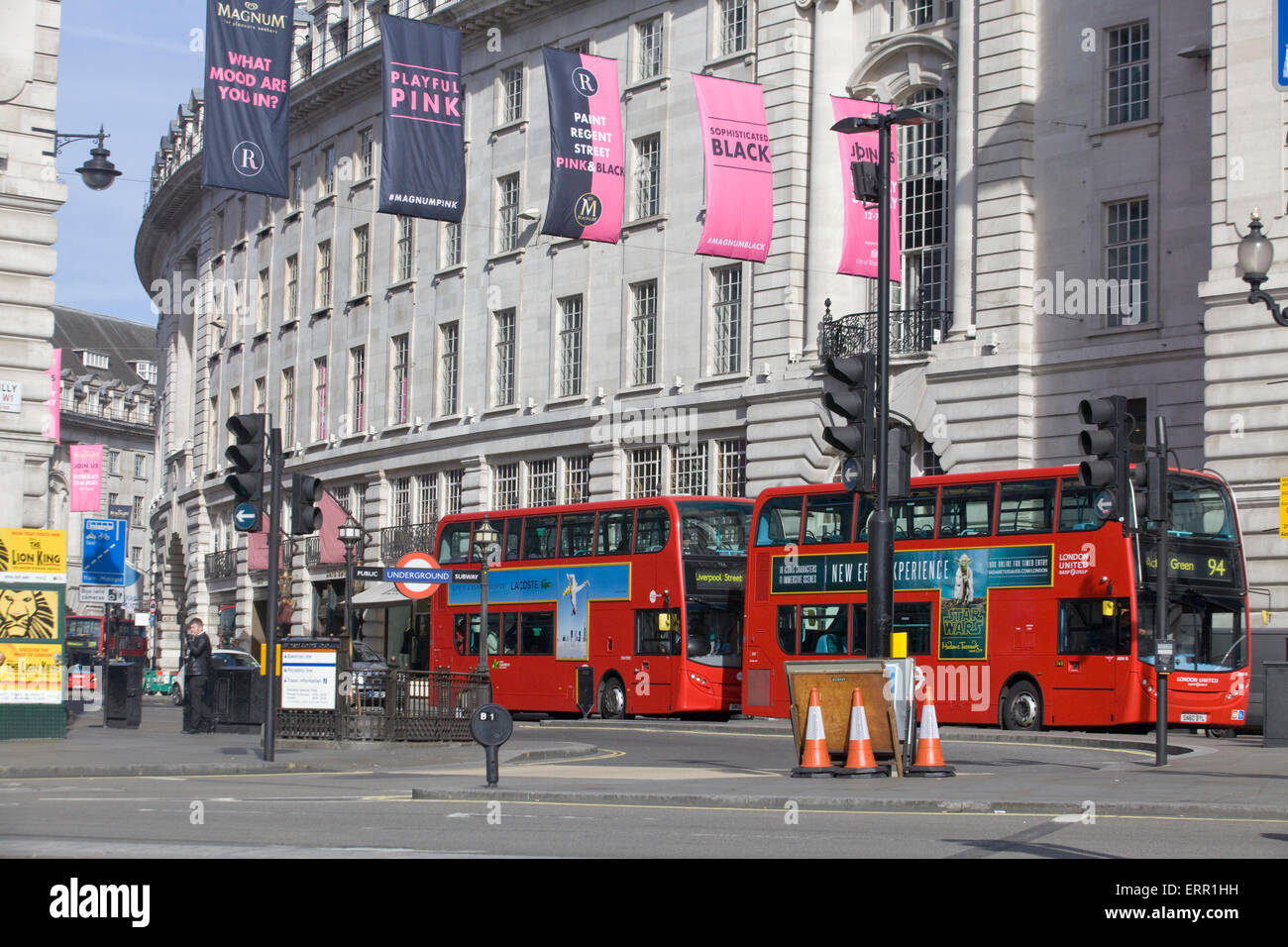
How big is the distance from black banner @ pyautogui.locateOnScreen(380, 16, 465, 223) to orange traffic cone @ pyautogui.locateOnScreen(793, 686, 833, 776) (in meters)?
17.6

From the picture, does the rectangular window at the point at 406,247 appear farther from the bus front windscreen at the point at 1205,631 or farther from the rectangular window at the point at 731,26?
the bus front windscreen at the point at 1205,631

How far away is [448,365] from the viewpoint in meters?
54.5

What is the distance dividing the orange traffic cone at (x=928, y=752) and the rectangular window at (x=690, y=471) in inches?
1040

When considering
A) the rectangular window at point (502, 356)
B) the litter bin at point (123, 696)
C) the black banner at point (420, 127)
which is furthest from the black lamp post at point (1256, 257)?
the rectangular window at point (502, 356)

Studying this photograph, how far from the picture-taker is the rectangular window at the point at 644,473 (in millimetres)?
46469

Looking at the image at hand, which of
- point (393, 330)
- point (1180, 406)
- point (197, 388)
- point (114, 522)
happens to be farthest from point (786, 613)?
point (197, 388)

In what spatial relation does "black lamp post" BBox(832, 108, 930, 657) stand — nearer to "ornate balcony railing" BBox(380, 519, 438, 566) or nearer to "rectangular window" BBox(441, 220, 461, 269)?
"ornate balcony railing" BBox(380, 519, 438, 566)

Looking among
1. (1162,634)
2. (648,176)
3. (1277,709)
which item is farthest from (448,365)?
(1162,634)

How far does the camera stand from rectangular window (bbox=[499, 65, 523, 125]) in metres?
52.0

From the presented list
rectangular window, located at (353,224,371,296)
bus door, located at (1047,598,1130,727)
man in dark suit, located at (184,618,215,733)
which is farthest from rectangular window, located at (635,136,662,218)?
bus door, located at (1047,598,1130,727)

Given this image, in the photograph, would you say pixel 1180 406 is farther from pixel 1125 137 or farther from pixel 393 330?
pixel 393 330

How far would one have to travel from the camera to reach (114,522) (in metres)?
40.3

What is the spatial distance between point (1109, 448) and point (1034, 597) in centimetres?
963

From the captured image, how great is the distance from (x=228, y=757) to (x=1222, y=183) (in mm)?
19804
